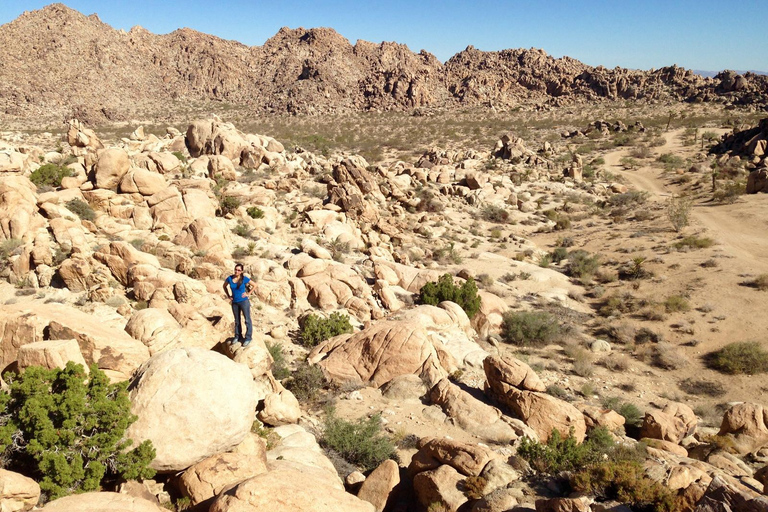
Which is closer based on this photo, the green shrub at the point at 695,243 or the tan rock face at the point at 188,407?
the tan rock face at the point at 188,407

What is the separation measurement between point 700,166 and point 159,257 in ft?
136

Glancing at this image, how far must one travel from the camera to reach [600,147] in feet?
152

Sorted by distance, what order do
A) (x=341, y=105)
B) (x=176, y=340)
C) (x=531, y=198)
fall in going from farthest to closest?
(x=341, y=105), (x=531, y=198), (x=176, y=340)

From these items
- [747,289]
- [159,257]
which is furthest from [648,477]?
[747,289]

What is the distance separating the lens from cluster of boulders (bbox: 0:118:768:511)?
5613 mm

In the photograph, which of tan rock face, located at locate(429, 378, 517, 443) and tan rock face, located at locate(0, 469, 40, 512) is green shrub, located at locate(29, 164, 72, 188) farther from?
tan rock face, located at locate(429, 378, 517, 443)

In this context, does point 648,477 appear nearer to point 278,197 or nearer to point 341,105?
point 278,197

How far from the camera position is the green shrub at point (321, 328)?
11484 mm

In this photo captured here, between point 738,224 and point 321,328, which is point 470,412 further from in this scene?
point 738,224

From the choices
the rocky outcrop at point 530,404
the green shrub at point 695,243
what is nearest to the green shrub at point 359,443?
the rocky outcrop at point 530,404

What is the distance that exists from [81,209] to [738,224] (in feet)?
99.9

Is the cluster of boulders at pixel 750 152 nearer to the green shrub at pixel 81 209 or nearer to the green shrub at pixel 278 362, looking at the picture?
the green shrub at pixel 278 362

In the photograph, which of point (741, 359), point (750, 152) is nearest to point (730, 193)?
point (750, 152)

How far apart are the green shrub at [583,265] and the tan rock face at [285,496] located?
54.7 feet
